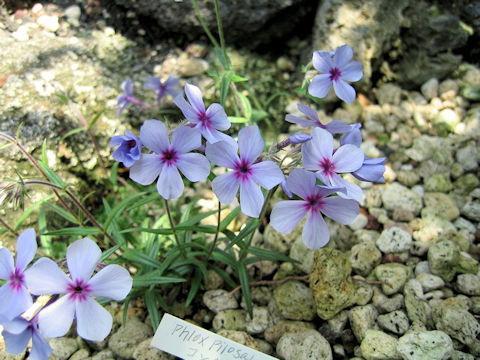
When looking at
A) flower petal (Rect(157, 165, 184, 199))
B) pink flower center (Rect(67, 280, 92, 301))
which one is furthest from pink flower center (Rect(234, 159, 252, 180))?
pink flower center (Rect(67, 280, 92, 301))

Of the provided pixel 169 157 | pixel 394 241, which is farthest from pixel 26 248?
pixel 394 241

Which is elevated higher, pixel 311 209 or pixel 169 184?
pixel 169 184

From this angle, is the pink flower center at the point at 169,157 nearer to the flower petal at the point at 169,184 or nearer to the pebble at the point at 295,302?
the flower petal at the point at 169,184

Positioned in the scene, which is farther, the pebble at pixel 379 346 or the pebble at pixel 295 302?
the pebble at pixel 295 302

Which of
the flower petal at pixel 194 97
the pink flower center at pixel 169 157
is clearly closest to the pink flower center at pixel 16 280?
the pink flower center at pixel 169 157

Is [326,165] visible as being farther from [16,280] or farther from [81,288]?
[16,280]

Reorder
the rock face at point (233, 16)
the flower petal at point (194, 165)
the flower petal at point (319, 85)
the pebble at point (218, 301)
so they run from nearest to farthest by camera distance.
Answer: the flower petal at point (194, 165), the flower petal at point (319, 85), the pebble at point (218, 301), the rock face at point (233, 16)
